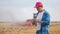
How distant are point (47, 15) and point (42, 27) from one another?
0.93 ft

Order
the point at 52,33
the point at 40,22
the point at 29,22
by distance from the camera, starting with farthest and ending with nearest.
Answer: the point at 52,33 → the point at 29,22 → the point at 40,22

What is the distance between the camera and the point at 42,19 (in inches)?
194

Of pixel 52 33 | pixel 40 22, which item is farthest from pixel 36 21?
pixel 52 33

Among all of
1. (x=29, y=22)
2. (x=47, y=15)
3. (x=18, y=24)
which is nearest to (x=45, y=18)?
(x=47, y=15)

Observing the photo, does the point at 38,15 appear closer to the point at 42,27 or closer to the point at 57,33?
the point at 42,27

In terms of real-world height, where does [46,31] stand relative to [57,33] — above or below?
above

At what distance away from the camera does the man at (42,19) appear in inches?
191

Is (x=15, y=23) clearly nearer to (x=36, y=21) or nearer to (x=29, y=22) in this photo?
(x=29, y=22)

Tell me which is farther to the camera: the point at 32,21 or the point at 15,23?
the point at 15,23

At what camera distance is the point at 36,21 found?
192 inches

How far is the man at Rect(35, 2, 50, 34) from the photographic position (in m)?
4.86

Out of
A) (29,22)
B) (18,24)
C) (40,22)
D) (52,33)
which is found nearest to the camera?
(40,22)

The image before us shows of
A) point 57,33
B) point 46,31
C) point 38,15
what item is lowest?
point 57,33

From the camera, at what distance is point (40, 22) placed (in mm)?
4844
